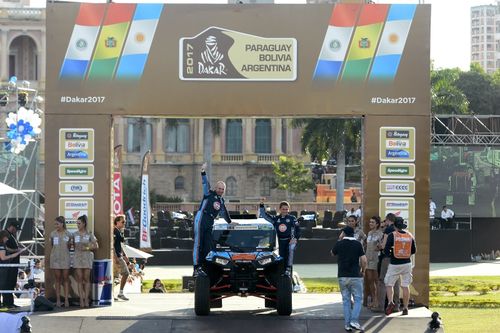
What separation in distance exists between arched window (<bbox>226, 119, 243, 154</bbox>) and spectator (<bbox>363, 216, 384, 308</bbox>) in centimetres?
7029

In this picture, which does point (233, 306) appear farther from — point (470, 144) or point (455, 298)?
point (470, 144)

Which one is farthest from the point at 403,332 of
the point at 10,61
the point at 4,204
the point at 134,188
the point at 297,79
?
the point at 10,61

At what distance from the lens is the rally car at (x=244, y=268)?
1781cm

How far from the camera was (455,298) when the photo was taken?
26484 mm

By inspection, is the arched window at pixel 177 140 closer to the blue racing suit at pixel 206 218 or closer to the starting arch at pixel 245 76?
the starting arch at pixel 245 76

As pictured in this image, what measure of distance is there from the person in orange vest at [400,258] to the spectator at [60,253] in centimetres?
553

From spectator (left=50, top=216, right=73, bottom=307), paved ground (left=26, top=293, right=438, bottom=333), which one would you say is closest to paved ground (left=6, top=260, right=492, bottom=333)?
paved ground (left=26, top=293, right=438, bottom=333)

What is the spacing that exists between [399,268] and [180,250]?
1018 inches

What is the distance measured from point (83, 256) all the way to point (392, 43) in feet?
21.9

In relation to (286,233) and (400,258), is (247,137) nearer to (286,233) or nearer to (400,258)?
(286,233)

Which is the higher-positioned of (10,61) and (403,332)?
(10,61)

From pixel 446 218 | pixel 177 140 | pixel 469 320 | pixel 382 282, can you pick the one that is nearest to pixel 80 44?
pixel 382 282

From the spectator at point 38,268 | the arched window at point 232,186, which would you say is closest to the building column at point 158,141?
the arched window at point 232,186

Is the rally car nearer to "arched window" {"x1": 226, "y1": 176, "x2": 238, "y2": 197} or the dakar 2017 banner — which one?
the dakar 2017 banner
